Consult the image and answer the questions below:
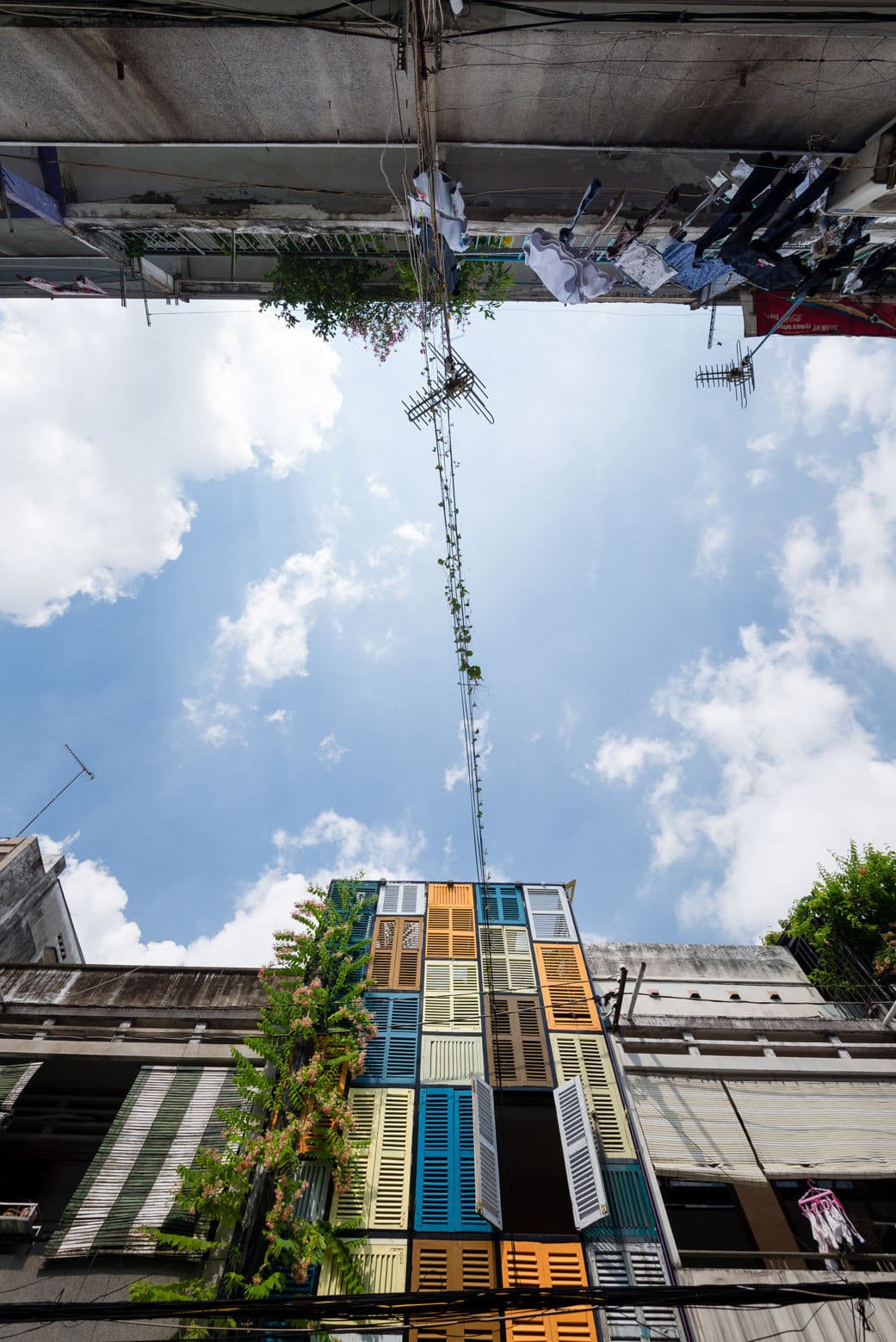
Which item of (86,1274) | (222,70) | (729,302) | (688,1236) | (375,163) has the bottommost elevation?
(86,1274)

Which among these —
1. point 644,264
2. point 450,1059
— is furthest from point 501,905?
point 644,264

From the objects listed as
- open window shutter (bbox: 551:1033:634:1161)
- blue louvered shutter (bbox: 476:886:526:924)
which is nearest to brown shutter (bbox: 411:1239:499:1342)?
open window shutter (bbox: 551:1033:634:1161)

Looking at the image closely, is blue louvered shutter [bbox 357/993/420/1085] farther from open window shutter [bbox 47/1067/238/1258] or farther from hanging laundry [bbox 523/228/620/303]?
hanging laundry [bbox 523/228/620/303]

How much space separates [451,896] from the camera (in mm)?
14414

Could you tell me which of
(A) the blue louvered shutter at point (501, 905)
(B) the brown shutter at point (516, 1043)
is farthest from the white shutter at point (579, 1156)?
(A) the blue louvered shutter at point (501, 905)

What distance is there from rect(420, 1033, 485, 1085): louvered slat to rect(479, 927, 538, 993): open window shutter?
1.30 metres

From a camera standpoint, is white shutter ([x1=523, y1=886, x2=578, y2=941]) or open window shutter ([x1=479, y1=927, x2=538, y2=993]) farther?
white shutter ([x1=523, y1=886, x2=578, y2=941])

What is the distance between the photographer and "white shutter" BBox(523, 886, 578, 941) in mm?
13336

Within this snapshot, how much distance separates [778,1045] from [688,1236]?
364 cm

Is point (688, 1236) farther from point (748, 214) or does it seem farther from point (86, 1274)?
point (748, 214)

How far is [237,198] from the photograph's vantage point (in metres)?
11.3

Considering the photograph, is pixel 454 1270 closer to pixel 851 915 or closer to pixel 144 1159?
pixel 144 1159

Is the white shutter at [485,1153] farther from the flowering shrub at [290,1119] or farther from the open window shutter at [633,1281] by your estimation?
the flowering shrub at [290,1119]

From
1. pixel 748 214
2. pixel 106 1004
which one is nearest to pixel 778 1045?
pixel 106 1004
